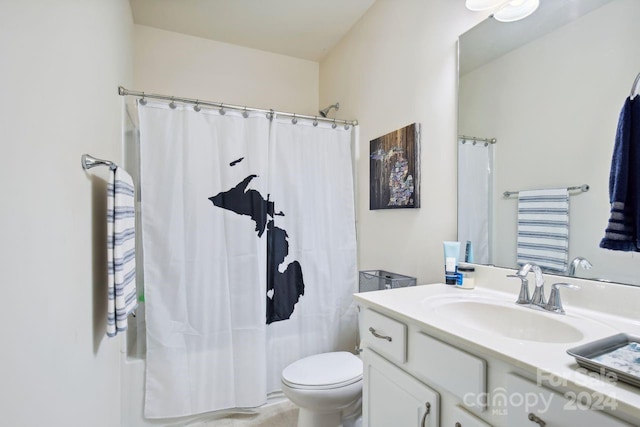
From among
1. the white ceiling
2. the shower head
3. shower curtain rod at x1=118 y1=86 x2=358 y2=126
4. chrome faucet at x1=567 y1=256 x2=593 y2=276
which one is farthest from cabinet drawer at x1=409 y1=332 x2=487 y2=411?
the white ceiling

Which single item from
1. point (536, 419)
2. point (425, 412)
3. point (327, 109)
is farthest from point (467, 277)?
point (327, 109)

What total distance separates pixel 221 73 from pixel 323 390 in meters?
2.52

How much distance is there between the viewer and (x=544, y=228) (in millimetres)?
1179

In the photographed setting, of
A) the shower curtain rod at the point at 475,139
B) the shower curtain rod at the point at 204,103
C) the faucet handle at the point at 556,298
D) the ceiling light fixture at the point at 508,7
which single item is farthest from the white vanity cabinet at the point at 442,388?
the shower curtain rod at the point at 204,103

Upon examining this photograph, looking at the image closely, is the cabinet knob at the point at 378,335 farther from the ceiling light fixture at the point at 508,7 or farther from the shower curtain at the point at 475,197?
the ceiling light fixture at the point at 508,7

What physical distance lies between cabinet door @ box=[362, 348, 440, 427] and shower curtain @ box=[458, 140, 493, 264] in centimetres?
68

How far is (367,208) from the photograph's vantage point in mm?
2225

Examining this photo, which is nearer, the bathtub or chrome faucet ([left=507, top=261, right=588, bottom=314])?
chrome faucet ([left=507, top=261, right=588, bottom=314])

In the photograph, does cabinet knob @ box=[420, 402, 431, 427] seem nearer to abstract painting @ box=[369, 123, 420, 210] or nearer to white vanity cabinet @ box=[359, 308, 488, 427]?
white vanity cabinet @ box=[359, 308, 488, 427]

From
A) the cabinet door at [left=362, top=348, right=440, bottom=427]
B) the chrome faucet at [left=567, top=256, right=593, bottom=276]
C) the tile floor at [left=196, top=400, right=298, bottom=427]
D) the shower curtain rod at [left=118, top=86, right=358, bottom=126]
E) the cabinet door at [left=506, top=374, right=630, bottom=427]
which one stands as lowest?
the tile floor at [left=196, top=400, right=298, bottom=427]

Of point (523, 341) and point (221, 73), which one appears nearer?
point (523, 341)

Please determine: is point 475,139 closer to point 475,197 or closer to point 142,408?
point 475,197

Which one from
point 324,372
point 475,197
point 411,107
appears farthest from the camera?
point 411,107

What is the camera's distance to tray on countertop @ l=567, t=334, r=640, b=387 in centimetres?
58
